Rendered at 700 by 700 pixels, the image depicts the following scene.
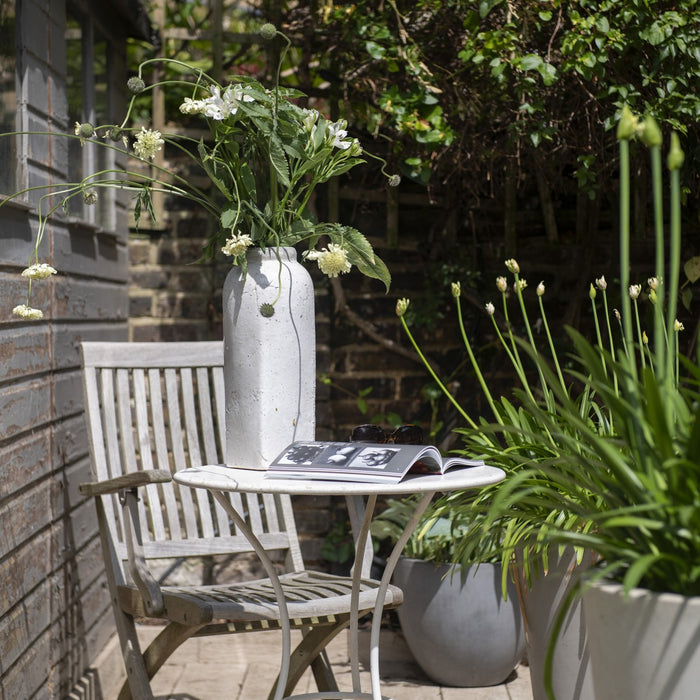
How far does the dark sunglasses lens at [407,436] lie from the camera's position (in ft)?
6.35

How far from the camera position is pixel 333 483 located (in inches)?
60.9

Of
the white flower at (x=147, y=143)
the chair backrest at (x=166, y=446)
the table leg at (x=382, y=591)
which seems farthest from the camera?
the chair backrest at (x=166, y=446)

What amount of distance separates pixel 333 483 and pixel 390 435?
44 cm

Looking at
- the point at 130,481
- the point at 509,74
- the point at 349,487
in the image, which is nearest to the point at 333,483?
the point at 349,487

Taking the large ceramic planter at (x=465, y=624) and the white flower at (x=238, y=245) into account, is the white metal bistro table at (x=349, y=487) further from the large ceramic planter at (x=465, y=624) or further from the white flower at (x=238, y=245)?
the large ceramic planter at (x=465, y=624)

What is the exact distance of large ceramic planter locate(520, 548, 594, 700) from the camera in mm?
1796

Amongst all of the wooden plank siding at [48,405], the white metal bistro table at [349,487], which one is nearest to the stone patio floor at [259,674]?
the wooden plank siding at [48,405]

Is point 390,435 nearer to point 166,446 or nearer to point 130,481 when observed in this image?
point 130,481

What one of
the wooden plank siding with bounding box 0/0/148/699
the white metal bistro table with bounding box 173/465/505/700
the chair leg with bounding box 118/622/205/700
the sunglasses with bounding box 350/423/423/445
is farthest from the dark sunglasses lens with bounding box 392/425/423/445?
the wooden plank siding with bounding box 0/0/148/699

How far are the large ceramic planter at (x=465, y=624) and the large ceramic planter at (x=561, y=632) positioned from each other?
2.28 feet

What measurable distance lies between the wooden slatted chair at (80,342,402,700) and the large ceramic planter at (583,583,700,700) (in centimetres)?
90

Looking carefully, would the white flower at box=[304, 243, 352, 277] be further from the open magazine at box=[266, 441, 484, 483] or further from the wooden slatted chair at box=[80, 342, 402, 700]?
the wooden slatted chair at box=[80, 342, 402, 700]

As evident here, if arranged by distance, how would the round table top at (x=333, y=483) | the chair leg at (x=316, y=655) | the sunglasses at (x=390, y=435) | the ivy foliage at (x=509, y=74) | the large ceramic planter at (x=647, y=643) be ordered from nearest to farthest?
the large ceramic planter at (x=647, y=643) < the round table top at (x=333, y=483) < the sunglasses at (x=390, y=435) < the chair leg at (x=316, y=655) < the ivy foliage at (x=509, y=74)

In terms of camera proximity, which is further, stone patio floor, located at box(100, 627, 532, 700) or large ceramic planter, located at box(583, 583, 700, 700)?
stone patio floor, located at box(100, 627, 532, 700)
